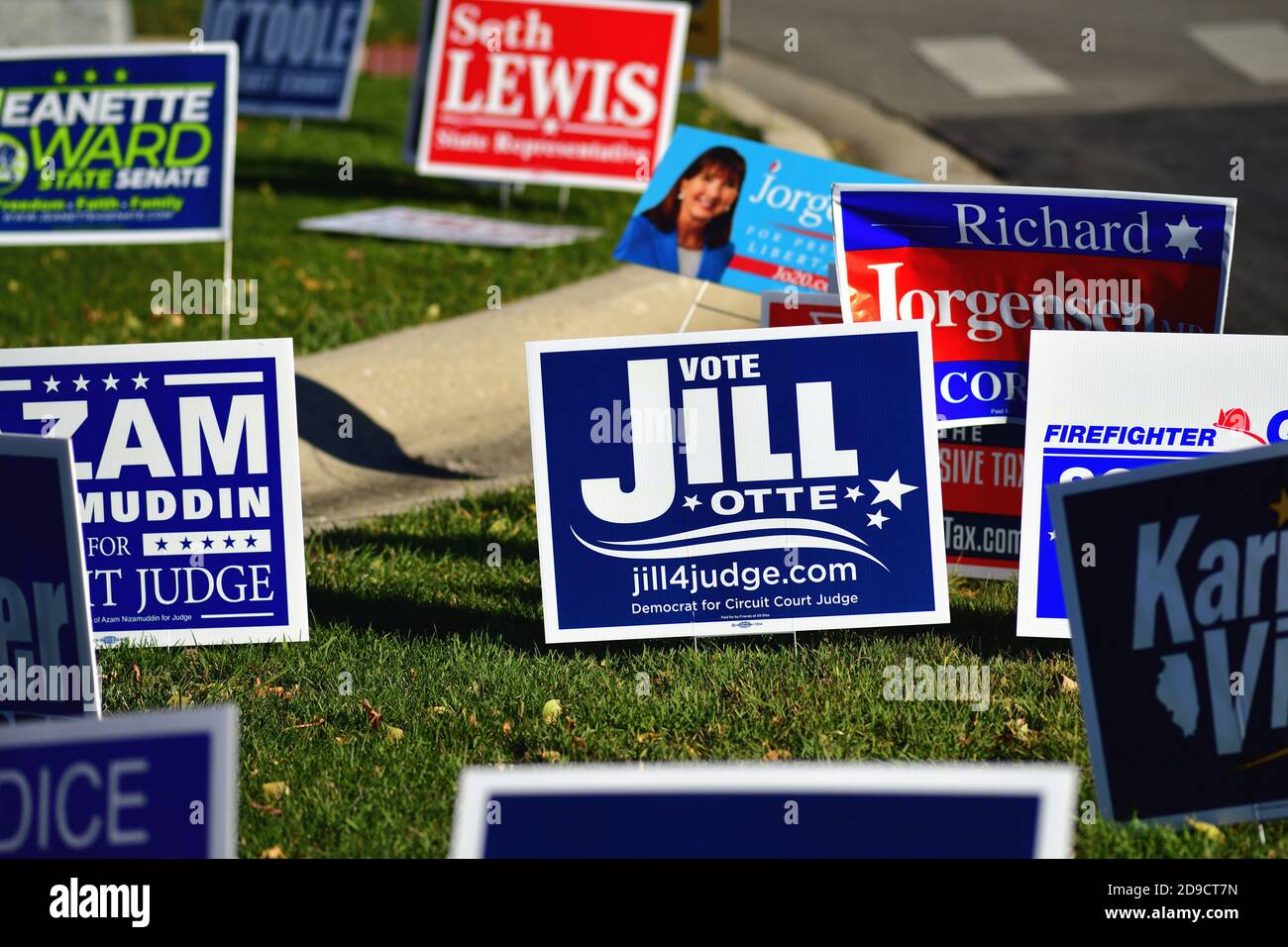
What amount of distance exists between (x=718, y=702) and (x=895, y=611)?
0.79 meters

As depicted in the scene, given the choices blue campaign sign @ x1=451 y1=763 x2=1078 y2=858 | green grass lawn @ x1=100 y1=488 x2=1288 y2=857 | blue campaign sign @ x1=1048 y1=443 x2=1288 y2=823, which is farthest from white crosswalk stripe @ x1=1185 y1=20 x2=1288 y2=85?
blue campaign sign @ x1=451 y1=763 x2=1078 y2=858

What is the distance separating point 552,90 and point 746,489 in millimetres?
7656

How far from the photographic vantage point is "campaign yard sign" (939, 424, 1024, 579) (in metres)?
6.46

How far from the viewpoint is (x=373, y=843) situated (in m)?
4.62


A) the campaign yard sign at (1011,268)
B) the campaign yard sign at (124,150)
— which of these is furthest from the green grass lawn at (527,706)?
the campaign yard sign at (124,150)

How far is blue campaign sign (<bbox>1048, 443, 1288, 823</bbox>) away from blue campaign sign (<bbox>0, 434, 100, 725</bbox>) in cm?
294

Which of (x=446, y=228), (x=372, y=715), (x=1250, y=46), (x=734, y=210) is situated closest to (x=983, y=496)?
(x=734, y=210)

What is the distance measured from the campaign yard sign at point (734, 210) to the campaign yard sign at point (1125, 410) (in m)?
1.96

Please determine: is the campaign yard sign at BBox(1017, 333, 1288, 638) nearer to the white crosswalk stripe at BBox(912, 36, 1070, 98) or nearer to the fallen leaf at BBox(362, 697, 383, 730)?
the fallen leaf at BBox(362, 697, 383, 730)

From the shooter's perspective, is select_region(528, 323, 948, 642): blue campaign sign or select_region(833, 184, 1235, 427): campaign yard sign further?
select_region(833, 184, 1235, 427): campaign yard sign

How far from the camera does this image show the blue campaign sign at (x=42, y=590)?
189 inches

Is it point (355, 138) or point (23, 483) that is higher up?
point (355, 138)
